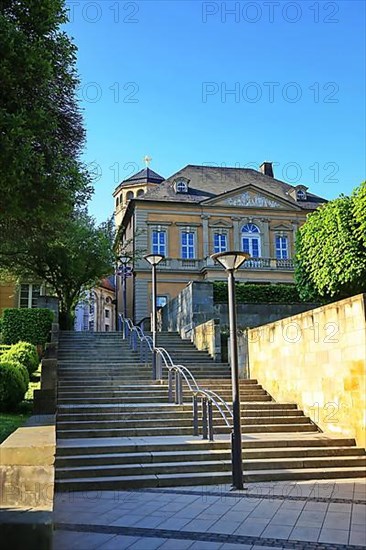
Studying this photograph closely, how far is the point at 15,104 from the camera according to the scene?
26.9 feet

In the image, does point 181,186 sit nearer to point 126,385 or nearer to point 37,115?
point 126,385

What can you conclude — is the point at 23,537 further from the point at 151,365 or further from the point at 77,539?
the point at 151,365

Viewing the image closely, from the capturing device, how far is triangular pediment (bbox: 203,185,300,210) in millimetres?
35406

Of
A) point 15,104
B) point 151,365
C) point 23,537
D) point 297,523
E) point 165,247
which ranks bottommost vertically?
point 297,523

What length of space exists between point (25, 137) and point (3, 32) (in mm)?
1538

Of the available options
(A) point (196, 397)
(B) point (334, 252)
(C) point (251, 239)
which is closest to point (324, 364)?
(A) point (196, 397)

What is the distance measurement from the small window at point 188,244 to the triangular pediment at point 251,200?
256 cm

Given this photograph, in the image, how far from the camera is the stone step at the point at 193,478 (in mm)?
7477

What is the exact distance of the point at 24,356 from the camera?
14055mm

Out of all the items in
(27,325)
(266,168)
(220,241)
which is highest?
(266,168)

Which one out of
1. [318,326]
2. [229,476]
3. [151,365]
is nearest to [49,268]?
[151,365]

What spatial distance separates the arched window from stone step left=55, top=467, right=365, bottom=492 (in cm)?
2715

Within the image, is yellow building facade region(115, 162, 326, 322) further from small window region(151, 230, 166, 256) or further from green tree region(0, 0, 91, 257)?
green tree region(0, 0, 91, 257)

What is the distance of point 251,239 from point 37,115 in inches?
1115
